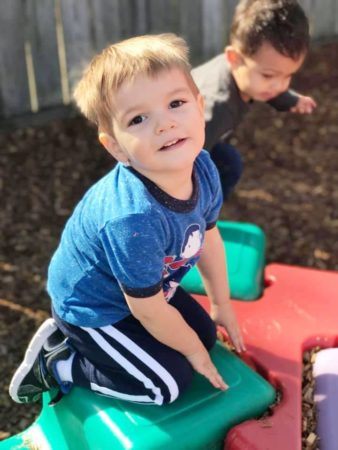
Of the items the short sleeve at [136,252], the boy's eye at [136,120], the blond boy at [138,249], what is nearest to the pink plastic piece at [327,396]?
the blond boy at [138,249]

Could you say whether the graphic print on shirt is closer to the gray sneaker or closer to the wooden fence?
the gray sneaker

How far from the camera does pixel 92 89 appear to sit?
1.75 meters

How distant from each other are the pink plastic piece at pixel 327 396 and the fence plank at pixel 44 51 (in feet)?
8.95

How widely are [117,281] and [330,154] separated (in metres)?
2.80

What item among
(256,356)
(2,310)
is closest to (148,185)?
(256,356)

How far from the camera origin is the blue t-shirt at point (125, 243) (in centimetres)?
178

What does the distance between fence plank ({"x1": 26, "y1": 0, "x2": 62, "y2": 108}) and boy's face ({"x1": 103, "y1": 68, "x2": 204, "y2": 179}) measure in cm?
266

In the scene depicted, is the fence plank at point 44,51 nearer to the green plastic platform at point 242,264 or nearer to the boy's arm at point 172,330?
the green plastic platform at point 242,264

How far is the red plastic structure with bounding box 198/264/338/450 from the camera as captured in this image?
2.01 m

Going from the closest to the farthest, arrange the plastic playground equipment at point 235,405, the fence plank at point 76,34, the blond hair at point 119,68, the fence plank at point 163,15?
the blond hair at point 119,68 → the plastic playground equipment at point 235,405 → the fence plank at point 76,34 → the fence plank at point 163,15

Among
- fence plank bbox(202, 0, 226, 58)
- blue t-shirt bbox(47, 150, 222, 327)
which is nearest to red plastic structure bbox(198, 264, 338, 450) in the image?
blue t-shirt bbox(47, 150, 222, 327)

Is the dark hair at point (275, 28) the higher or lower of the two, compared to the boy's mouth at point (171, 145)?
higher

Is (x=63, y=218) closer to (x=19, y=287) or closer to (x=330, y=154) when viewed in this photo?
(x=19, y=287)

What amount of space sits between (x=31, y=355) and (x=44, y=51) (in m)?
2.61
